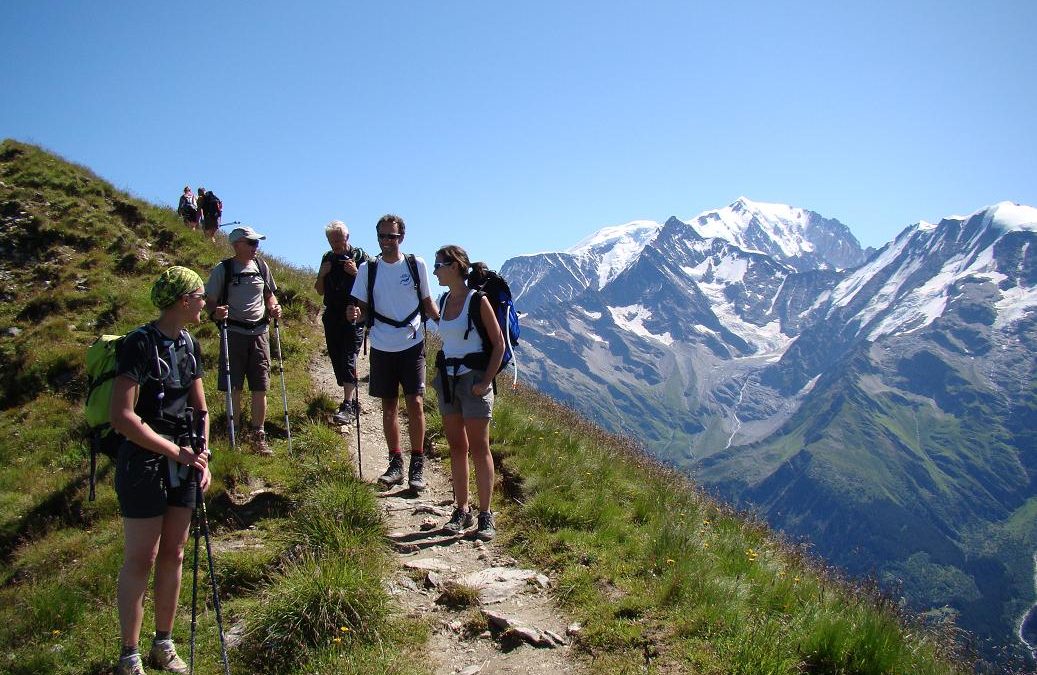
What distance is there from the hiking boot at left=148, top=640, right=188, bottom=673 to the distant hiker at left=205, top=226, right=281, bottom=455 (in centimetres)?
397

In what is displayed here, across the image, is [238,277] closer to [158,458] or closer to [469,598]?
[158,458]

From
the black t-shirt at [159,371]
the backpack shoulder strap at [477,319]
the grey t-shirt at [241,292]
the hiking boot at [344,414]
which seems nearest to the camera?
the black t-shirt at [159,371]

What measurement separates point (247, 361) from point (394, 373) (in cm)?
228

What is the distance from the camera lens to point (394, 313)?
729cm

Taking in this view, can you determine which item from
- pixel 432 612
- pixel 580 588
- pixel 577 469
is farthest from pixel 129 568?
pixel 577 469

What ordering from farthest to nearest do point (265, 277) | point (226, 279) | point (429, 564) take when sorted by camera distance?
point (265, 277) < point (226, 279) < point (429, 564)

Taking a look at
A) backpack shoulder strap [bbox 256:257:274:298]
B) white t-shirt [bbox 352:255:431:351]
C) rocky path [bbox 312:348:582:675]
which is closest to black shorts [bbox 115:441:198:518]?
rocky path [bbox 312:348:582:675]

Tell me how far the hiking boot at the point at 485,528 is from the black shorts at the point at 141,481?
3.26m

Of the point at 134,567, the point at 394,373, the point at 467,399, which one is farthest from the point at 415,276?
the point at 134,567

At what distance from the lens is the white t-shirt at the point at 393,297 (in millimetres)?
7297

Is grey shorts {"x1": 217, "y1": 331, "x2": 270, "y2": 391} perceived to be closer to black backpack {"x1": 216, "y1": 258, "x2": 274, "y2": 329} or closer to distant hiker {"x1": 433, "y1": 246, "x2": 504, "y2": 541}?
black backpack {"x1": 216, "y1": 258, "x2": 274, "y2": 329}

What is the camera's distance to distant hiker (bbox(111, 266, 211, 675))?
4125 millimetres

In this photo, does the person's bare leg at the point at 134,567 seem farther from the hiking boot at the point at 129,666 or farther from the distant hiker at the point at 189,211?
the distant hiker at the point at 189,211

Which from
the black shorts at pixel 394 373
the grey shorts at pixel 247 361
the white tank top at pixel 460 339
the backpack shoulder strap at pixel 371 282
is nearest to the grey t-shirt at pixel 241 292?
the grey shorts at pixel 247 361
